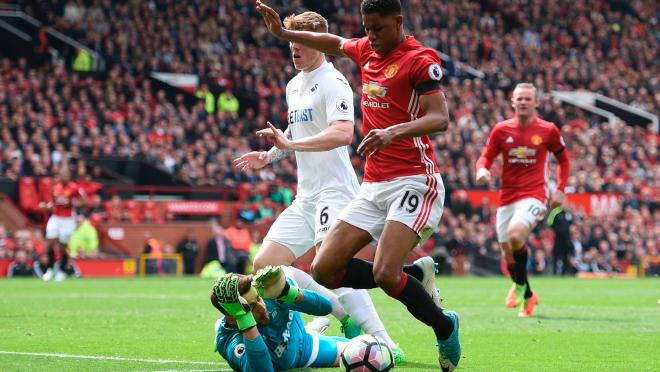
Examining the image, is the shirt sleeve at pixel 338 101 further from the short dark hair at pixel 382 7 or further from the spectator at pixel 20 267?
the spectator at pixel 20 267

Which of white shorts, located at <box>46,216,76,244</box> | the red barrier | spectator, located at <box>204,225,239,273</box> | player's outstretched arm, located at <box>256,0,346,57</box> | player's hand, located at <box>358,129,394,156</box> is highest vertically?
player's outstretched arm, located at <box>256,0,346,57</box>

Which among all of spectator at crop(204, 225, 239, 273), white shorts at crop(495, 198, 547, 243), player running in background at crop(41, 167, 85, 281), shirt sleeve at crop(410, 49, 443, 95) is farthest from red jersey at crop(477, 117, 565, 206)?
spectator at crop(204, 225, 239, 273)

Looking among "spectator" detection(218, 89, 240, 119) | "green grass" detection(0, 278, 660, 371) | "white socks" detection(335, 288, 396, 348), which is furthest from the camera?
"spectator" detection(218, 89, 240, 119)

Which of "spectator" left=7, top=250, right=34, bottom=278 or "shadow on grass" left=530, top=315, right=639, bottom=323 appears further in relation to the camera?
"spectator" left=7, top=250, right=34, bottom=278

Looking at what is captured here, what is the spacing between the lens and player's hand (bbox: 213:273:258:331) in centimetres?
692

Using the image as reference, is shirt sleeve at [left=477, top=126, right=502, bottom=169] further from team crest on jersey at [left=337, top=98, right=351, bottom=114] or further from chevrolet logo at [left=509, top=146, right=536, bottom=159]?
team crest on jersey at [left=337, top=98, right=351, bottom=114]

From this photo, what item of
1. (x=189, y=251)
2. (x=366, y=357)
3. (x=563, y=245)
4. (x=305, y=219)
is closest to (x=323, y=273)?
(x=366, y=357)

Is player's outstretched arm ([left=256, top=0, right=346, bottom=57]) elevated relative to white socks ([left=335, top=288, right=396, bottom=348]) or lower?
elevated

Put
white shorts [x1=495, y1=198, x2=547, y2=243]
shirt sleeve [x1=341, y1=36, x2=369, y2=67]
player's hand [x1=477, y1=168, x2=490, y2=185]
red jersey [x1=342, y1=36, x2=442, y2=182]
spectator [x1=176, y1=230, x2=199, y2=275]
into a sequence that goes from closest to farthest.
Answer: red jersey [x1=342, y1=36, x2=442, y2=182] → shirt sleeve [x1=341, y1=36, x2=369, y2=67] → player's hand [x1=477, y1=168, x2=490, y2=185] → white shorts [x1=495, y1=198, x2=547, y2=243] → spectator [x1=176, y1=230, x2=199, y2=275]

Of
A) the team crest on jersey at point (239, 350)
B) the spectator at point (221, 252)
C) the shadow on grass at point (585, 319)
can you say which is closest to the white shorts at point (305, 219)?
the team crest on jersey at point (239, 350)

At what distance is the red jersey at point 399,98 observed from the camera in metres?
7.64

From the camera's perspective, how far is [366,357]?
7.00 meters

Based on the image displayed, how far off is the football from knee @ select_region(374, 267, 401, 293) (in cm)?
55

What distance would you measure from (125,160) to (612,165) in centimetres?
1628
